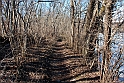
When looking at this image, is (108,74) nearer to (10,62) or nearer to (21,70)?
(21,70)

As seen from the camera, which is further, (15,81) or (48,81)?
(48,81)

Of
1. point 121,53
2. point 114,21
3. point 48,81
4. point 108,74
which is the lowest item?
point 48,81

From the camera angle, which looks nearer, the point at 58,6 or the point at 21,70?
the point at 21,70

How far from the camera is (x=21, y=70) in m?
12.4

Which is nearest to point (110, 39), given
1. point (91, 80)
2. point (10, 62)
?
point (91, 80)

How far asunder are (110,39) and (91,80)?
313 cm

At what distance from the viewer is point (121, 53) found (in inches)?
362

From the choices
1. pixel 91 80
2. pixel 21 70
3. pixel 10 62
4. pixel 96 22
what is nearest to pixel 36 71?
pixel 21 70

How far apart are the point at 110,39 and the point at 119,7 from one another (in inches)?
69.2

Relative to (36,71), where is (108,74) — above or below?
above

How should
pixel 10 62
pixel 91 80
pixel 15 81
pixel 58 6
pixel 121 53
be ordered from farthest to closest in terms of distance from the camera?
pixel 58 6 → pixel 10 62 → pixel 91 80 → pixel 15 81 → pixel 121 53

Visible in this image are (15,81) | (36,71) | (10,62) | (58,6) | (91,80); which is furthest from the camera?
(58,6)

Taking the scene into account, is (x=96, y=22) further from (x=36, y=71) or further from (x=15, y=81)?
(x=15, y=81)

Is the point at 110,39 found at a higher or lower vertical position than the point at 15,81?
higher
